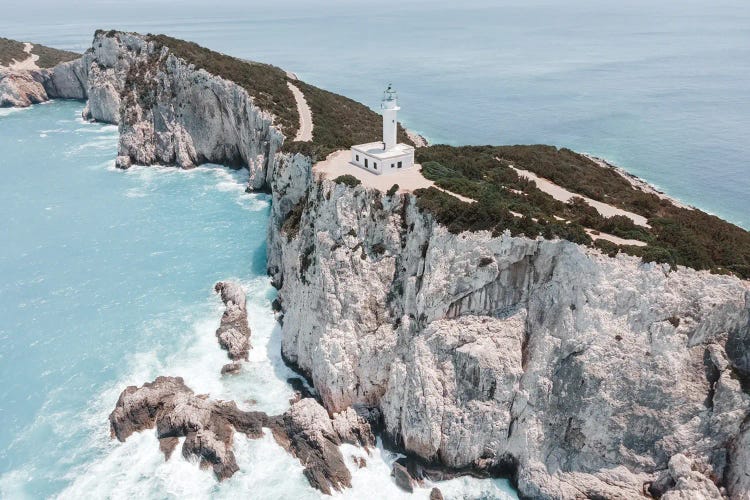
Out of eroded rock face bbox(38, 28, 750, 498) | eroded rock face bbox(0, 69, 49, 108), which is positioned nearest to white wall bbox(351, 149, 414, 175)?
eroded rock face bbox(38, 28, 750, 498)

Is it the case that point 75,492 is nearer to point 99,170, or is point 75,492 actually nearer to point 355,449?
point 355,449

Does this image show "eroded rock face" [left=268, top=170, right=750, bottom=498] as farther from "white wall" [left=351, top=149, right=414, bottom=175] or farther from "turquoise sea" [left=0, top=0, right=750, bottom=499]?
"turquoise sea" [left=0, top=0, right=750, bottom=499]

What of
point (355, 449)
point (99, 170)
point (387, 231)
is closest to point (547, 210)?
point (387, 231)

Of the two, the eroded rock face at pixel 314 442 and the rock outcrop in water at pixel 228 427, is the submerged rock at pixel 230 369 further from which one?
the eroded rock face at pixel 314 442

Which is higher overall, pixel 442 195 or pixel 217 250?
pixel 442 195

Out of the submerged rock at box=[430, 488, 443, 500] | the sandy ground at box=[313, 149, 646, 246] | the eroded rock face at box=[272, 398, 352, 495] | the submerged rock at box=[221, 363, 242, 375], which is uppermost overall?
the sandy ground at box=[313, 149, 646, 246]

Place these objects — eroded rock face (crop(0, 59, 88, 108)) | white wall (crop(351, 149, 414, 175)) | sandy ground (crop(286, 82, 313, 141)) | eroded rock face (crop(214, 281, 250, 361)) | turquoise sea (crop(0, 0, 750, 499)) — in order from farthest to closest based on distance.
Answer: eroded rock face (crop(0, 59, 88, 108)) < sandy ground (crop(286, 82, 313, 141)) < eroded rock face (crop(214, 281, 250, 361)) < white wall (crop(351, 149, 414, 175)) < turquoise sea (crop(0, 0, 750, 499))

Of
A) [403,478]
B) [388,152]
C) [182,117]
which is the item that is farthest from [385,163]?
[182,117]
